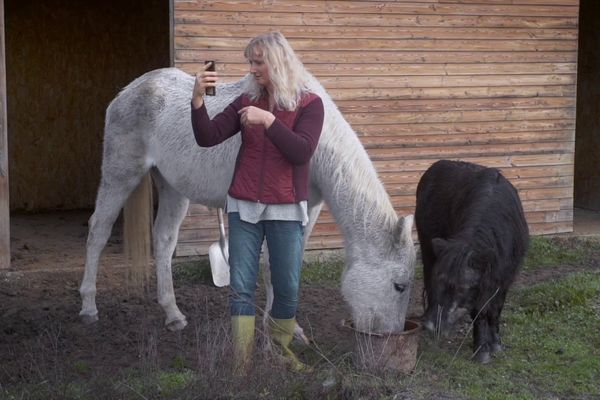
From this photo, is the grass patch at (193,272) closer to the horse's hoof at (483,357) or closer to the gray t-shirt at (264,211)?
the horse's hoof at (483,357)

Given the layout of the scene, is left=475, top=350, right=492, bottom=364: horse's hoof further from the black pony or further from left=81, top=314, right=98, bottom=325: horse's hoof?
left=81, top=314, right=98, bottom=325: horse's hoof

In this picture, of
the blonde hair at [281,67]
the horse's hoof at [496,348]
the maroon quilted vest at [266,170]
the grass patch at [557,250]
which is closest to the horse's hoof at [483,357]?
the horse's hoof at [496,348]

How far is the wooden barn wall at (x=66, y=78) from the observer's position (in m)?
10.7

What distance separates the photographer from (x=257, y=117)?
176 inches

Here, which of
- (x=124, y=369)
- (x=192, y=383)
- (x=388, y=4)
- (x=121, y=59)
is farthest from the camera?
(x=121, y=59)

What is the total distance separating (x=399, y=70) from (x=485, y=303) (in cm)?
365

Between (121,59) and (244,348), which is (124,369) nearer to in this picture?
(244,348)

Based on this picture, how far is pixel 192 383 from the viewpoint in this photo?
4508 millimetres

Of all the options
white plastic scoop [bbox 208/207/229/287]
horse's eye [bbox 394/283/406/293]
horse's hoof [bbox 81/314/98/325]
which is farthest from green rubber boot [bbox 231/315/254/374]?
white plastic scoop [bbox 208/207/229/287]

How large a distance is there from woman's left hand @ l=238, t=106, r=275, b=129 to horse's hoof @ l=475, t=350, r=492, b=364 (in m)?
2.07

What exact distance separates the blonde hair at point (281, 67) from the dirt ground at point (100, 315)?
119 cm

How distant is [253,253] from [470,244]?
1.26 meters

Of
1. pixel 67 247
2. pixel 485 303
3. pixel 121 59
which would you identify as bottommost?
pixel 67 247

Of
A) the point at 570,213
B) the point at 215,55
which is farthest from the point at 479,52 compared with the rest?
the point at 215,55
